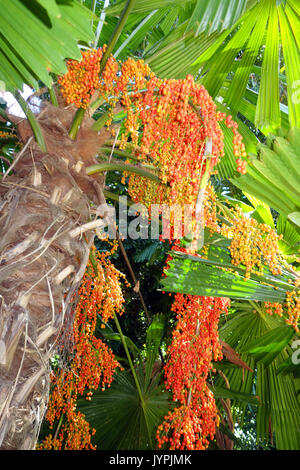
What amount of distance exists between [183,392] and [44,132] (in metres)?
1.36

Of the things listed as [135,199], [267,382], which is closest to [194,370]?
[135,199]

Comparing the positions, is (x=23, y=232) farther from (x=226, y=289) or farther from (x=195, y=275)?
(x=226, y=289)

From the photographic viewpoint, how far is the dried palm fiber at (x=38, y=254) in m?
1.16

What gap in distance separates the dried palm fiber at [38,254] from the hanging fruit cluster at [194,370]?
0.69 m

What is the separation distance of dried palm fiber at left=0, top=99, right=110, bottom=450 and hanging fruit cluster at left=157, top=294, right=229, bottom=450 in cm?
69

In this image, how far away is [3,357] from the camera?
3.71 ft

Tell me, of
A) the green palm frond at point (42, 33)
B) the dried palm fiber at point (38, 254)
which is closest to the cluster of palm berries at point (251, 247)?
the dried palm fiber at point (38, 254)

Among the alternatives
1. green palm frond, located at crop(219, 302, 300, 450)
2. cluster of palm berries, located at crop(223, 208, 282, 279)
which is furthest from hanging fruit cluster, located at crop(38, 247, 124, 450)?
green palm frond, located at crop(219, 302, 300, 450)

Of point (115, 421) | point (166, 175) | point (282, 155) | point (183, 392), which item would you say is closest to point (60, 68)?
point (166, 175)

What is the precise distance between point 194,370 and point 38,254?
1.02 m

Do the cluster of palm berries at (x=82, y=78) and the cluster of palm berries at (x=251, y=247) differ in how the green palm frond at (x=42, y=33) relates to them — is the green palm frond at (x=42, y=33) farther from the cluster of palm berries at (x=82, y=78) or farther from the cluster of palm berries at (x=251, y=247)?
the cluster of palm berries at (x=251, y=247)

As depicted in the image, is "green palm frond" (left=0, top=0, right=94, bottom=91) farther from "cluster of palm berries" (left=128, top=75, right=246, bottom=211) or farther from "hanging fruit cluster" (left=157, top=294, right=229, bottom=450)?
"hanging fruit cluster" (left=157, top=294, right=229, bottom=450)

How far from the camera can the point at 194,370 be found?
6.12ft

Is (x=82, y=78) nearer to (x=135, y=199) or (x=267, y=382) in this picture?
(x=135, y=199)
